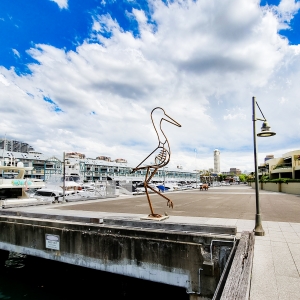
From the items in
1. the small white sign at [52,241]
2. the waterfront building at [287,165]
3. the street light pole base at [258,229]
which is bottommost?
the small white sign at [52,241]

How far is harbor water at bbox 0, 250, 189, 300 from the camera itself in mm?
8617

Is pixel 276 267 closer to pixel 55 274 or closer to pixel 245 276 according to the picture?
pixel 245 276

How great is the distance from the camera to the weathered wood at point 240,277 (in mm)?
3248

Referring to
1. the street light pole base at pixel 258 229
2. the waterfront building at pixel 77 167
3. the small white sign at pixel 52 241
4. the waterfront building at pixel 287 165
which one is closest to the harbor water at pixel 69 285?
the small white sign at pixel 52 241

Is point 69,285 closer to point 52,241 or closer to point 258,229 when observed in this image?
point 52,241

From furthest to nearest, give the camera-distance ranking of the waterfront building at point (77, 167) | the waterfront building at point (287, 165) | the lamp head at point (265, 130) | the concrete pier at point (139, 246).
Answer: the waterfront building at point (77, 167), the waterfront building at point (287, 165), the lamp head at point (265, 130), the concrete pier at point (139, 246)

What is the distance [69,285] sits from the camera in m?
9.60

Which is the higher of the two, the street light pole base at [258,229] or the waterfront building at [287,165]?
the waterfront building at [287,165]

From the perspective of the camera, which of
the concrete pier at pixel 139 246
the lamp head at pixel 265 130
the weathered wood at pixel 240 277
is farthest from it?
the lamp head at pixel 265 130

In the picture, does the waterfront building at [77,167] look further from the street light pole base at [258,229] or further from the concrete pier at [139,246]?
the street light pole base at [258,229]

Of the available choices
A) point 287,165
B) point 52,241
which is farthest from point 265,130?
point 287,165

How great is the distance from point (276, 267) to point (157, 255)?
3386mm

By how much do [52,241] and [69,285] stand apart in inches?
76.2

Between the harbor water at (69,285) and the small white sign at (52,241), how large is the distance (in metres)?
1.55
